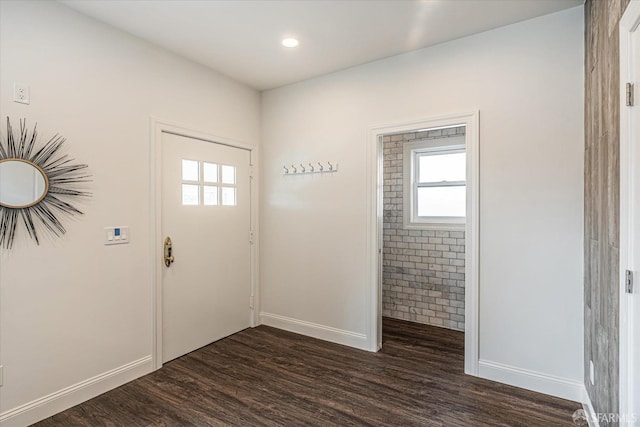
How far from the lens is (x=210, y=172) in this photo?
3.53 m

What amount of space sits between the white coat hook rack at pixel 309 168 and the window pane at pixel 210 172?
0.78 meters

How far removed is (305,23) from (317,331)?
2961 millimetres

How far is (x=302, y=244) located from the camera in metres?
3.85

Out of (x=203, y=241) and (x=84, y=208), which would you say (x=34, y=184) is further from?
(x=203, y=241)

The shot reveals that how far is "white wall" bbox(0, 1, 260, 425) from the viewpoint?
2195 millimetres

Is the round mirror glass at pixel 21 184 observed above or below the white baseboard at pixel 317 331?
above

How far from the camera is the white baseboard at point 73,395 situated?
2.18 meters

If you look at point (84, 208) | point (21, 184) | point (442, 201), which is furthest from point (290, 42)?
point (442, 201)

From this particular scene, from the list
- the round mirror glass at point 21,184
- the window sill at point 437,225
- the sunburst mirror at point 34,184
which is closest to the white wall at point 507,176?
the window sill at point 437,225

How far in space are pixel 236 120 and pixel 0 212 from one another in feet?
7.36
